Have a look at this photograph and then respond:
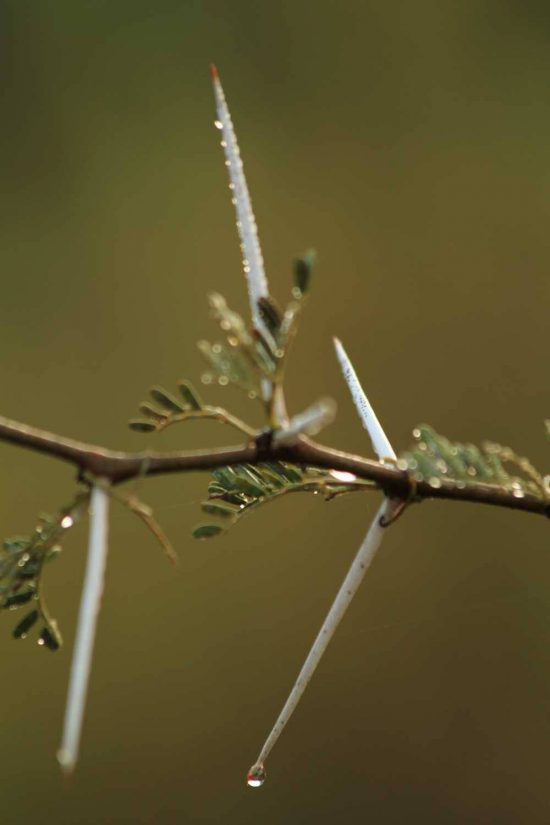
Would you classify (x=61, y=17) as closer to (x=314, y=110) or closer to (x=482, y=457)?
(x=314, y=110)

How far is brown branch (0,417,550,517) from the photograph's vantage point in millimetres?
270

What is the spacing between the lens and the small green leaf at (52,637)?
0.35 m

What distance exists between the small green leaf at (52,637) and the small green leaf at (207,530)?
0.19 ft

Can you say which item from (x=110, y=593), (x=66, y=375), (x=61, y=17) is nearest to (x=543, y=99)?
(x=61, y=17)

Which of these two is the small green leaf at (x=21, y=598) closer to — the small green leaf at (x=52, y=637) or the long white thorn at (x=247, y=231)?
the small green leaf at (x=52, y=637)

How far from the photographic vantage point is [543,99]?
2.06 meters

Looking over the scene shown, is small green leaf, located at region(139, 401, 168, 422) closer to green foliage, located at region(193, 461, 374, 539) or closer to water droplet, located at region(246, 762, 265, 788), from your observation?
green foliage, located at region(193, 461, 374, 539)

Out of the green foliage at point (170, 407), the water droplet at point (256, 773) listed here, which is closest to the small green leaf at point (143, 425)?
the green foliage at point (170, 407)

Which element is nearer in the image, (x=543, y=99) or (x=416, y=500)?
(x=416, y=500)

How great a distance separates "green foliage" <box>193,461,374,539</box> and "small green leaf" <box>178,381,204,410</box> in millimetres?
31

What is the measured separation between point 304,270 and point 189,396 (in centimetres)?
7

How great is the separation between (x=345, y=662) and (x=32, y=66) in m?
1.23

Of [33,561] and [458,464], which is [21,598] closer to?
[33,561]

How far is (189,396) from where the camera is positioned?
1.12 feet
